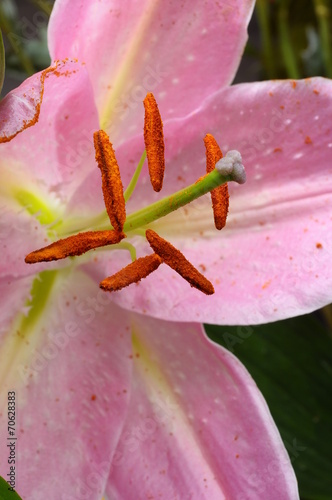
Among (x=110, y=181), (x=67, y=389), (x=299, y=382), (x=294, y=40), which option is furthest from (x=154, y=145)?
(x=294, y=40)

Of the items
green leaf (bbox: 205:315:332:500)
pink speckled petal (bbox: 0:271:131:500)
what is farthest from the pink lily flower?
green leaf (bbox: 205:315:332:500)

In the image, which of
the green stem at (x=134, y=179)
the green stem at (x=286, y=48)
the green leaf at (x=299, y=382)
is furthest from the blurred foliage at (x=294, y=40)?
the green stem at (x=134, y=179)

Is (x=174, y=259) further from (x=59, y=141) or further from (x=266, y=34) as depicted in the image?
(x=266, y=34)

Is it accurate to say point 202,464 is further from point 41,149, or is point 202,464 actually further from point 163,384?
point 41,149

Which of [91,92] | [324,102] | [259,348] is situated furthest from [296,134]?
[259,348]

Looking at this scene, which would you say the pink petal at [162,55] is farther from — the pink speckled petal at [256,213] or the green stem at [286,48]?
the green stem at [286,48]

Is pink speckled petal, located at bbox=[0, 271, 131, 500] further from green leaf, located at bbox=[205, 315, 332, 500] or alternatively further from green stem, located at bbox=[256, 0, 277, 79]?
green stem, located at bbox=[256, 0, 277, 79]
